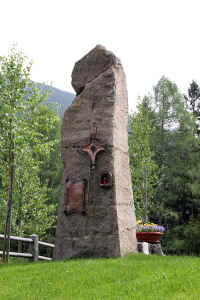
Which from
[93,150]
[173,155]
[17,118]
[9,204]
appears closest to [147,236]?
[93,150]

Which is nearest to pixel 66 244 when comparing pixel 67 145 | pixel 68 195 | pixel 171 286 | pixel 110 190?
Result: pixel 68 195

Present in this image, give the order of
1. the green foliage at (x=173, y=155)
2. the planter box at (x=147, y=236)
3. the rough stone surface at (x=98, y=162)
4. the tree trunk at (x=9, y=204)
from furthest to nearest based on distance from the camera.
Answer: the green foliage at (x=173, y=155)
the planter box at (x=147, y=236)
the tree trunk at (x=9, y=204)
the rough stone surface at (x=98, y=162)

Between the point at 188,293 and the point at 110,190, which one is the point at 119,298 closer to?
the point at 188,293

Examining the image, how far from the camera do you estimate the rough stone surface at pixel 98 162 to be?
9633 mm

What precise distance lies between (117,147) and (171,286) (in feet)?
17.3

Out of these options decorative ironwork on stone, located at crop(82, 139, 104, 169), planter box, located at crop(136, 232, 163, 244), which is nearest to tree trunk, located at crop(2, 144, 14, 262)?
decorative ironwork on stone, located at crop(82, 139, 104, 169)

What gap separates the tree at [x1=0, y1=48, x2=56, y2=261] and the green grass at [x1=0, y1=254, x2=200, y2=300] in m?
3.53

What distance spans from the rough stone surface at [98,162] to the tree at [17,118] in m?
1.04

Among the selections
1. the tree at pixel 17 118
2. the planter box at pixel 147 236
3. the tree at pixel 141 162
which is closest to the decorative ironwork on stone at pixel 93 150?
the tree at pixel 17 118

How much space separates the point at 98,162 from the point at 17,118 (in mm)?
3101

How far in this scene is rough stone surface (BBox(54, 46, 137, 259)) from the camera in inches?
379

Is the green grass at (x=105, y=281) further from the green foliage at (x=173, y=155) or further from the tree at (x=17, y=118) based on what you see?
the green foliage at (x=173, y=155)

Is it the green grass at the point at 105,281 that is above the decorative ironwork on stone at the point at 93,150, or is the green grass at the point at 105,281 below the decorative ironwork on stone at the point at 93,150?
below

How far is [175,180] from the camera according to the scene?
82.3 feet
